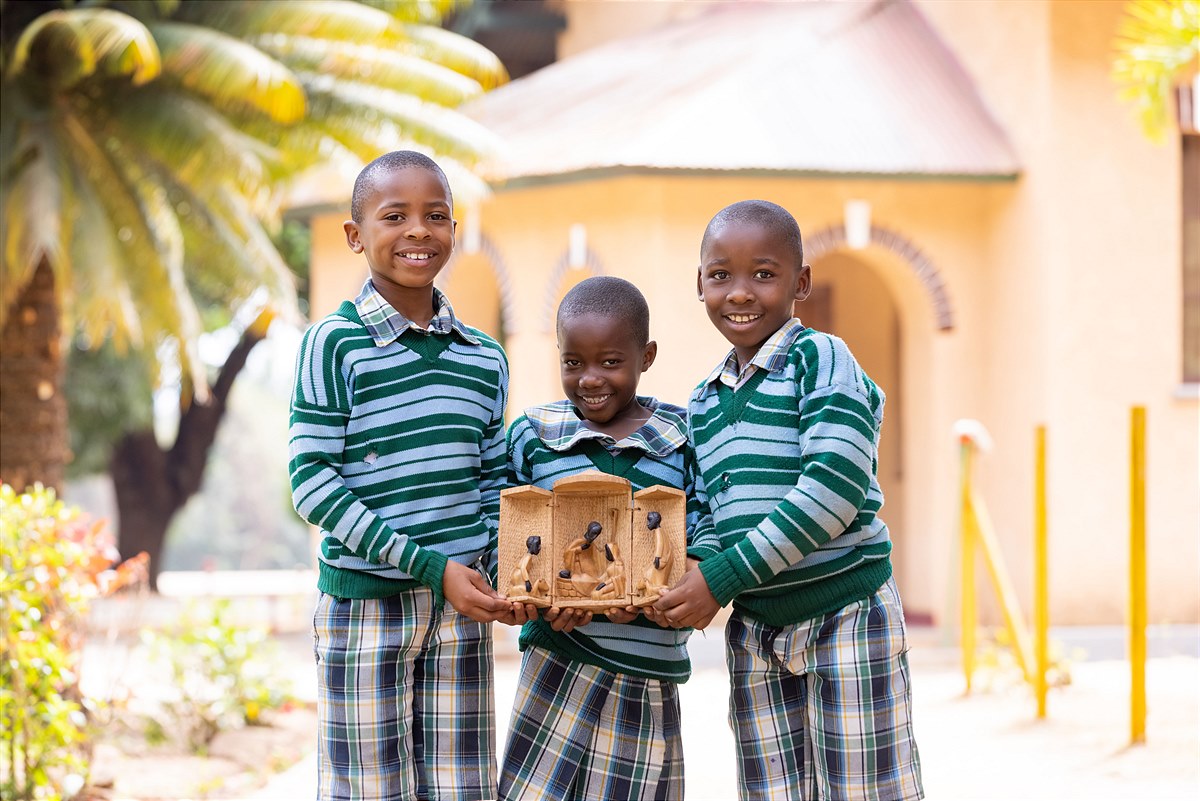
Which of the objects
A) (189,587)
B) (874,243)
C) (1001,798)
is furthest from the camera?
(189,587)

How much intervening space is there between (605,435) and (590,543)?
28 cm

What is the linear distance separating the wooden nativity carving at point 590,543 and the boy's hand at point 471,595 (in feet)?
0.11

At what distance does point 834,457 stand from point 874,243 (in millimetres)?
7891

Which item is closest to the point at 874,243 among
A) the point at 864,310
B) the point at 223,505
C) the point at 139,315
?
the point at 864,310

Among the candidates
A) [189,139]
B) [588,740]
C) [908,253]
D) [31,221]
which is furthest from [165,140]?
[588,740]

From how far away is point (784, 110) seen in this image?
10.3 metres

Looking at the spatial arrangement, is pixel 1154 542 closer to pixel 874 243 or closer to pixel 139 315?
pixel 874 243

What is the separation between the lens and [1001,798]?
203 inches

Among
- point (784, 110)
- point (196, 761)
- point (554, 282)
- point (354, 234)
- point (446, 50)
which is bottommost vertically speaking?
point (196, 761)

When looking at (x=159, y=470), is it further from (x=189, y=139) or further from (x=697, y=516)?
(x=697, y=516)

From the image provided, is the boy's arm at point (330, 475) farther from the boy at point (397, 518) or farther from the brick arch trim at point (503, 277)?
the brick arch trim at point (503, 277)

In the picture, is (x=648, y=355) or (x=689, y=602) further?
(x=648, y=355)

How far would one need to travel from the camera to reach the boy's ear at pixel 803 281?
3086 mm

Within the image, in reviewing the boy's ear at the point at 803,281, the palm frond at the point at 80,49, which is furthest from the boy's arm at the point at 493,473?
the palm frond at the point at 80,49
